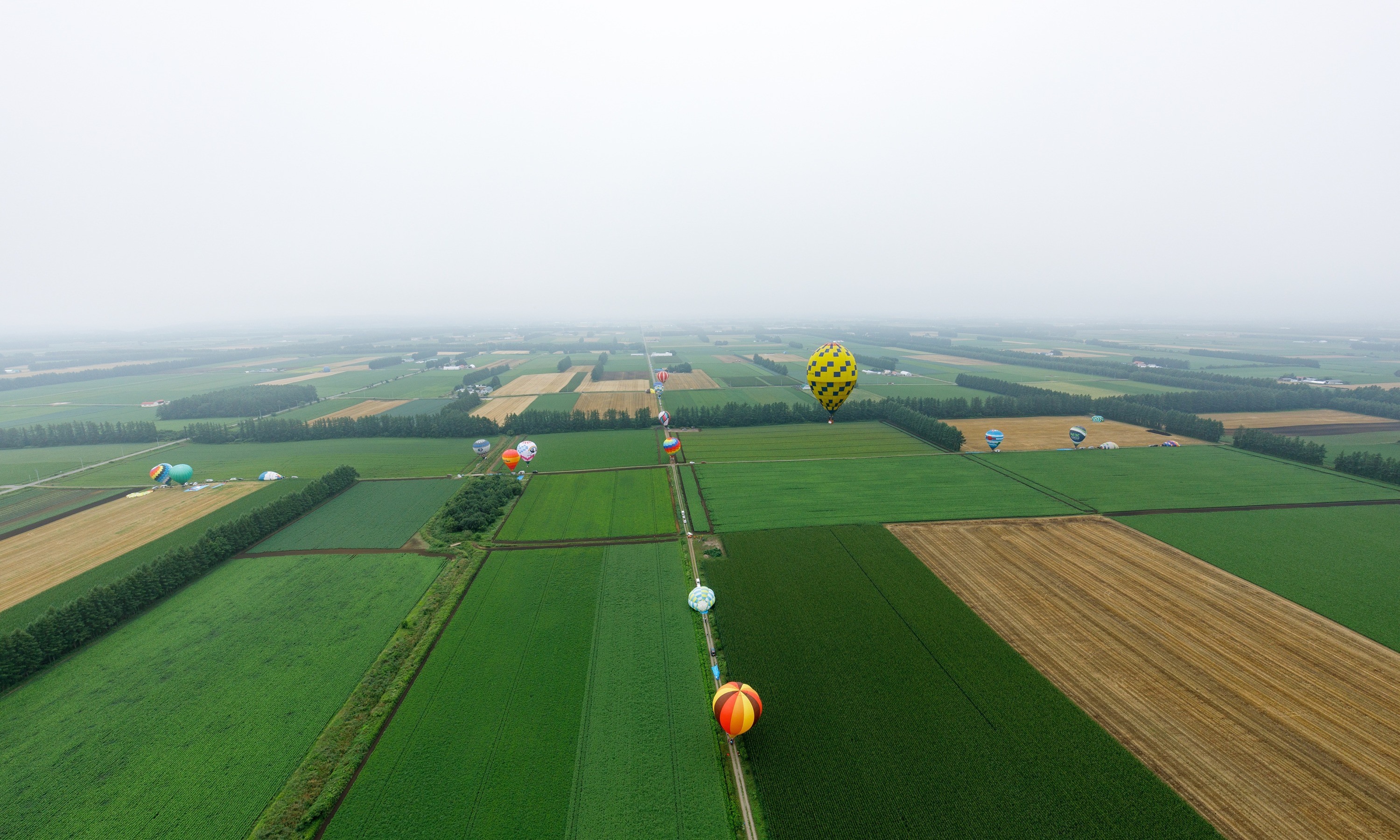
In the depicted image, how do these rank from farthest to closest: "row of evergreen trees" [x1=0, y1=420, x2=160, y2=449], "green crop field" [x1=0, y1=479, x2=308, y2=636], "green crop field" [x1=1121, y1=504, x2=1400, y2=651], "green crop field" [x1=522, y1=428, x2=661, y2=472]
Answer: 1. "row of evergreen trees" [x1=0, y1=420, x2=160, y2=449]
2. "green crop field" [x1=522, y1=428, x2=661, y2=472]
3. "green crop field" [x1=0, y1=479, x2=308, y2=636]
4. "green crop field" [x1=1121, y1=504, x2=1400, y2=651]

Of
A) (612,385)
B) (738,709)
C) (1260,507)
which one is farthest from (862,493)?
(612,385)

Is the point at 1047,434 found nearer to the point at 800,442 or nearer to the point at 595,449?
the point at 800,442

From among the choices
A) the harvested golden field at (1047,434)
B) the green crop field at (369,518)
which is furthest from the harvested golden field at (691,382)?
the green crop field at (369,518)

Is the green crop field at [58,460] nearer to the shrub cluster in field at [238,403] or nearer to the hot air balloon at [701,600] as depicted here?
the shrub cluster in field at [238,403]

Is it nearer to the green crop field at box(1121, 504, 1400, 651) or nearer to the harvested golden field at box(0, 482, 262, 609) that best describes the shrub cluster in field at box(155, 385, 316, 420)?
A: the harvested golden field at box(0, 482, 262, 609)

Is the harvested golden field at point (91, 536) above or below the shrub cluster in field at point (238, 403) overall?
below

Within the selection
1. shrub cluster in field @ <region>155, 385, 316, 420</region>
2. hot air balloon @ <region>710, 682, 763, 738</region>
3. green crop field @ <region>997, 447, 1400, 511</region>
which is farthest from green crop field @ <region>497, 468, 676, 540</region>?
shrub cluster in field @ <region>155, 385, 316, 420</region>
